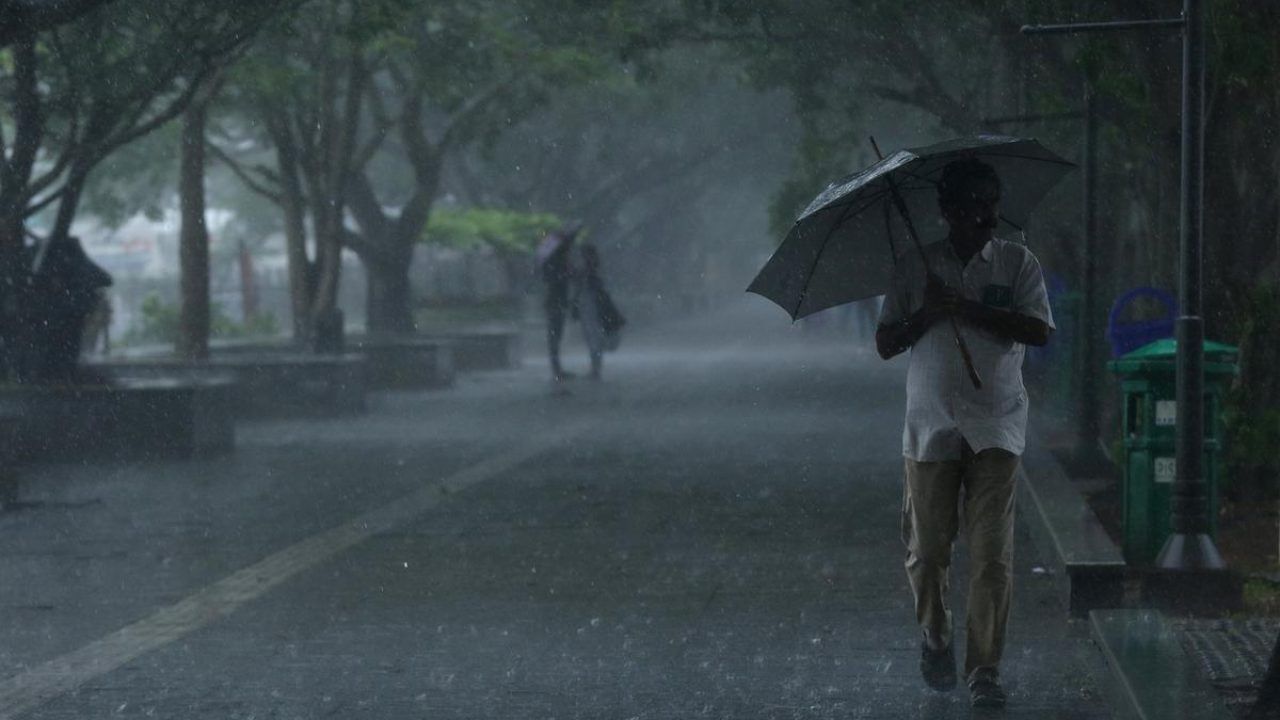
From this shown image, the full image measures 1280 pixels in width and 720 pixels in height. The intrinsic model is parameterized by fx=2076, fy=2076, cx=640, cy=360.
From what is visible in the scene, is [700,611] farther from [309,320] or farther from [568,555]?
[309,320]

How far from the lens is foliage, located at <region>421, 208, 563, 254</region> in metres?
33.2

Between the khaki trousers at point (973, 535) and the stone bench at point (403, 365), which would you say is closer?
the khaki trousers at point (973, 535)

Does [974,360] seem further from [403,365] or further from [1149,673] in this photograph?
[403,365]

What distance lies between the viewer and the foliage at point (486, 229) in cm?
3322

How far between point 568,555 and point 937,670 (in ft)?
12.7

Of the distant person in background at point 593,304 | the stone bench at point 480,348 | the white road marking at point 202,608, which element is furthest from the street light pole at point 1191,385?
the stone bench at point 480,348

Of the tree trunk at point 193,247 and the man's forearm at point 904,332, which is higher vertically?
the tree trunk at point 193,247

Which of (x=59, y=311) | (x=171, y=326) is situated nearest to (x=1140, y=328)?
(x=59, y=311)

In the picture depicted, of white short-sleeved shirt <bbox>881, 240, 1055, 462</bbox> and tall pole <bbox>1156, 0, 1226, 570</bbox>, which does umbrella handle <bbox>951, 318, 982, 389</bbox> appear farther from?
tall pole <bbox>1156, 0, 1226, 570</bbox>

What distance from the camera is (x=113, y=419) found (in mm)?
16250

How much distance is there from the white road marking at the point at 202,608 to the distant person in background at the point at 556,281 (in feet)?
31.5

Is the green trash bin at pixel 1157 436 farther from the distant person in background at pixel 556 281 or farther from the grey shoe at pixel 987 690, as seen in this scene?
the distant person in background at pixel 556 281

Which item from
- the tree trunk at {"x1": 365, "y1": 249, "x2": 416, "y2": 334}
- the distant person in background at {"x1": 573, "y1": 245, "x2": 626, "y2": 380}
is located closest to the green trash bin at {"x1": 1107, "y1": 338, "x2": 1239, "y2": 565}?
the distant person in background at {"x1": 573, "y1": 245, "x2": 626, "y2": 380}

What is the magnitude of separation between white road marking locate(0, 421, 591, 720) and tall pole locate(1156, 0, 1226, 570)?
392cm
